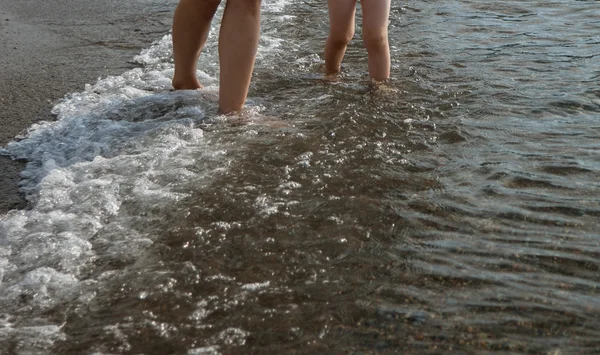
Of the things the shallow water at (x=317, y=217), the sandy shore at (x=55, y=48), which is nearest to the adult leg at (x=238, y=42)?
the shallow water at (x=317, y=217)

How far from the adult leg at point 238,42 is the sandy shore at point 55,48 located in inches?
45.7

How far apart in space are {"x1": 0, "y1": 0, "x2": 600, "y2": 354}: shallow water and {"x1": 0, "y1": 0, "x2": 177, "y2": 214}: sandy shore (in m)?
0.19

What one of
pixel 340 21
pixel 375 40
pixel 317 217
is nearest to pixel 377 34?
pixel 375 40

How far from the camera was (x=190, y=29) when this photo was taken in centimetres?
480

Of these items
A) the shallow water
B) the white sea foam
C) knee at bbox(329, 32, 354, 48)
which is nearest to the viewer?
the shallow water

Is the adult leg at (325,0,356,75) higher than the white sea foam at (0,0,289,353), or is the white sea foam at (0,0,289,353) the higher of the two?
the adult leg at (325,0,356,75)

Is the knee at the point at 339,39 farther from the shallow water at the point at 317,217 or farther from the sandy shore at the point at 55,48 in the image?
the sandy shore at the point at 55,48

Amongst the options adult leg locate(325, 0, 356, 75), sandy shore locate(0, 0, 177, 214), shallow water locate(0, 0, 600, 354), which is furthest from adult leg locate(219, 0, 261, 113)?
sandy shore locate(0, 0, 177, 214)

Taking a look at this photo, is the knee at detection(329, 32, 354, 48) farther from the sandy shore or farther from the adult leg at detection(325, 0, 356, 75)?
the sandy shore

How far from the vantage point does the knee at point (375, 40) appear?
198 inches

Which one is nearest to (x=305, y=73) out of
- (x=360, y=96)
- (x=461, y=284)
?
(x=360, y=96)

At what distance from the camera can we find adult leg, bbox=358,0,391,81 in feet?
16.2

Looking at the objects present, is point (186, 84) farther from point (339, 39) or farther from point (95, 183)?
point (95, 183)

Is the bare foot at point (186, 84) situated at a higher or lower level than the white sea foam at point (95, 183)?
higher
